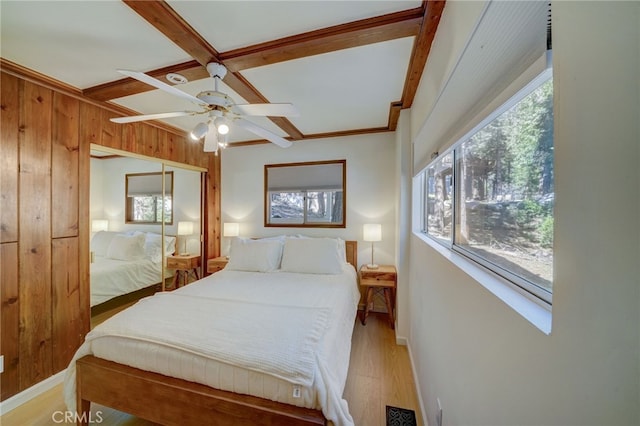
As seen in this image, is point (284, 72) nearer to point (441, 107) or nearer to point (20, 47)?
point (441, 107)

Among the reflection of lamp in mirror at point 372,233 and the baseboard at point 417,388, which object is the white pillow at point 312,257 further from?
the baseboard at point 417,388

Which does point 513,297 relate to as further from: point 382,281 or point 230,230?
point 230,230

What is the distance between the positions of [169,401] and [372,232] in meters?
2.27

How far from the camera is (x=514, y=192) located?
761 millimetres

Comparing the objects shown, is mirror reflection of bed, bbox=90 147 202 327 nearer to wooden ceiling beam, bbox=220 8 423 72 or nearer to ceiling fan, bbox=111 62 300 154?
ceiling fan, bbox=111 62 300 154

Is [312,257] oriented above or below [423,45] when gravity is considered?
below

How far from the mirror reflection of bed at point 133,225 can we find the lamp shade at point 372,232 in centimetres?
239

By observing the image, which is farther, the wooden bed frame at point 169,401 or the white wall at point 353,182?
the white wall at point 353,182

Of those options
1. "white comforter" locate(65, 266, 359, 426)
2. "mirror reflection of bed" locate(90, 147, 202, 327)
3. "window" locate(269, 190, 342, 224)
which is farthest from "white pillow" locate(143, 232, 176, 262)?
"window" locate(269, 190, 342, 224)

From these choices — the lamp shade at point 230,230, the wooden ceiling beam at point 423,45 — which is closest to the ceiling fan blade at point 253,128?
the wooden ceiling beam at point 423,45

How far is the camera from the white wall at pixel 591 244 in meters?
0.33

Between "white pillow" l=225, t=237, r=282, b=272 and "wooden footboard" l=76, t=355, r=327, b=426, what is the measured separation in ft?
4.78

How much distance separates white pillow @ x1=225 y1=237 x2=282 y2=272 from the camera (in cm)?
277

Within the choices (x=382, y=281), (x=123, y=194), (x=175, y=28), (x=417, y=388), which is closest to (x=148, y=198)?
(x=123, y=194)
